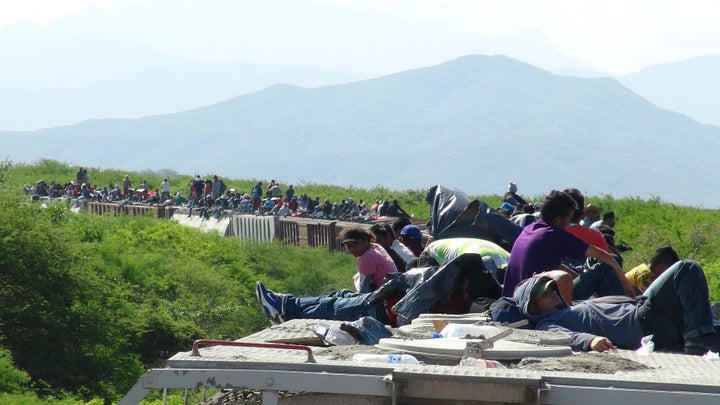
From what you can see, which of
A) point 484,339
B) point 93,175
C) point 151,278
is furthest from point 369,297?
point 93,175

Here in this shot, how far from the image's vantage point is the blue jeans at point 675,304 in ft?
23.8

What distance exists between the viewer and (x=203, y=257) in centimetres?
4053

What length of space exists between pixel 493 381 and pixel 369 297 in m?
4.64

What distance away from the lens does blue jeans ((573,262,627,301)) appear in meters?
8.99

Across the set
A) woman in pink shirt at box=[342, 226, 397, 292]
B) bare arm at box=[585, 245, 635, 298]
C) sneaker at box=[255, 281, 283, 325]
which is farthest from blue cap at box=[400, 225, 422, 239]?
bare arm at box=[585, 245, 635, 298]

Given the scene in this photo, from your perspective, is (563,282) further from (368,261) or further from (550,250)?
(368,261)

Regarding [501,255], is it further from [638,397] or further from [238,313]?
[238,313]

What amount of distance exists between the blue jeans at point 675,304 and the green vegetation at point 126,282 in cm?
810

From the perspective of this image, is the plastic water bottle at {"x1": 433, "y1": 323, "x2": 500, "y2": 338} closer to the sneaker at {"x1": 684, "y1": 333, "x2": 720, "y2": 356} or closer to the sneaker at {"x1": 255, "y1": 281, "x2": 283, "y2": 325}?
the sneaker at {"x1": 684, "y1": 333, "x2": 720, "y2": 356}

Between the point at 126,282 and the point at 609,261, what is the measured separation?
20044 mm

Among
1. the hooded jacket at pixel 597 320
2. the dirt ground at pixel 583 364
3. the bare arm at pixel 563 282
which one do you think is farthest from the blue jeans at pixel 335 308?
the dirt ground at pixel 583 364

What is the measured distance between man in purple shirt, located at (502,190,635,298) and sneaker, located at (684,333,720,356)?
167cm

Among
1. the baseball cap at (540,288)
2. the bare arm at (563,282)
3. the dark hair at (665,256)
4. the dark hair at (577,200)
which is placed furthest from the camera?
the dark hair at (577,200)

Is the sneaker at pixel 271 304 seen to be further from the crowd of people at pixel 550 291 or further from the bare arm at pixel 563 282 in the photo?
the bare arm at pixel 563 282
